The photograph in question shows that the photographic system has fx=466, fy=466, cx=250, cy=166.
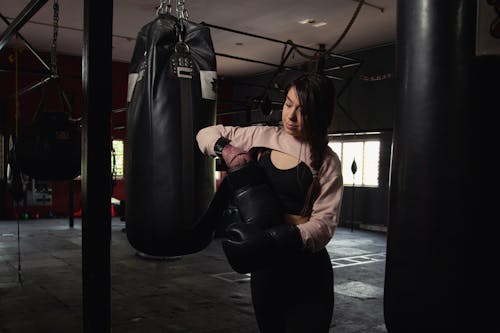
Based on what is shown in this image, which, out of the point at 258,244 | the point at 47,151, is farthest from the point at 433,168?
the point at 47,151

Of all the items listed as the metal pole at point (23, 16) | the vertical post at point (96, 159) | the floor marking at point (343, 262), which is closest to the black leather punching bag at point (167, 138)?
the vertical post at point (96, 159)

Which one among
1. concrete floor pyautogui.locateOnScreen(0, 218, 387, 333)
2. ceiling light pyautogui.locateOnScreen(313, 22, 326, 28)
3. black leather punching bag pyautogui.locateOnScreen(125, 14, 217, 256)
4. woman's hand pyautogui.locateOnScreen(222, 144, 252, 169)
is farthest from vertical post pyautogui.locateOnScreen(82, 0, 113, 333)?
ceiling light pyautogui.locateOnScreen(313, 22, 326, 28)

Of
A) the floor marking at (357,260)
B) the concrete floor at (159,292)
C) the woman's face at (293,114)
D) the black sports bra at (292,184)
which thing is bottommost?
the floor marking at (357,260)

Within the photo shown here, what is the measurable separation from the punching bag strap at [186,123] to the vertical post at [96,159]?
299 millimetres

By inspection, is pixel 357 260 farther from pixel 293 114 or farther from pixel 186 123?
pixel 293 114

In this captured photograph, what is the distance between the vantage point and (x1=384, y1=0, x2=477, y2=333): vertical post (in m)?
0.97

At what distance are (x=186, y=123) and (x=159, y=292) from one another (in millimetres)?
2410

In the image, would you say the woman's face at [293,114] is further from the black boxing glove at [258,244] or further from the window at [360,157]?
the window at [360,157]

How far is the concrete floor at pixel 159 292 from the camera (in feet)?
10.3

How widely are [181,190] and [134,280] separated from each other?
2.68 meters

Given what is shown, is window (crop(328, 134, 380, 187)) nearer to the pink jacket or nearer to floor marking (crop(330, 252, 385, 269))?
floor marking (crop(330, 252, 385, 269))

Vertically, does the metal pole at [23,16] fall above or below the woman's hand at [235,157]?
above

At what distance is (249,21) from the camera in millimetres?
6586

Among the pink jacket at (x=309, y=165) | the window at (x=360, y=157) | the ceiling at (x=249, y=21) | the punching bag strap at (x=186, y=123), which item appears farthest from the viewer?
the window at (x=360, y=157)
